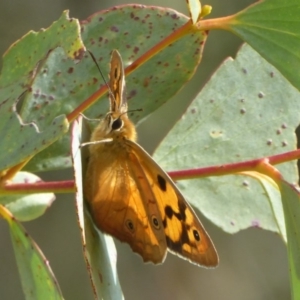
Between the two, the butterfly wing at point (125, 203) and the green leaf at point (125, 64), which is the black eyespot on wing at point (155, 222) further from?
the green leaf at point (125, 64)

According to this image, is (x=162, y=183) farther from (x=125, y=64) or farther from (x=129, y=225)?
(x=125, y=64)

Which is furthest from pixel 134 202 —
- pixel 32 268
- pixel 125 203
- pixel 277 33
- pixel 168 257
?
pixel 168 257

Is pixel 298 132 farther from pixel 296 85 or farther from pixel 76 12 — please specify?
pixel 296 85

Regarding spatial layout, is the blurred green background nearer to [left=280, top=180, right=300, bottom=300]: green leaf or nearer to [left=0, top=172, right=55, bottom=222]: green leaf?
[left=0, top=172, right=55, bottom=222]: green leaf

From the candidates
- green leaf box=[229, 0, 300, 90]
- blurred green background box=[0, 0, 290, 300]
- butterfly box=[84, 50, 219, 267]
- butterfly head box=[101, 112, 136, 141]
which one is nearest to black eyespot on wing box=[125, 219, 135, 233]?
butterfly box=[84, 50, 219, 267]

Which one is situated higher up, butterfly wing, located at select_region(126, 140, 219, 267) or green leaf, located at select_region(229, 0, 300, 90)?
green leaf, located at select_region(229, 0, 300, 90)

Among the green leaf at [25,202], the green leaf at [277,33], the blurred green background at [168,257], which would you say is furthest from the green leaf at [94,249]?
the blurred green background at [168,257]
